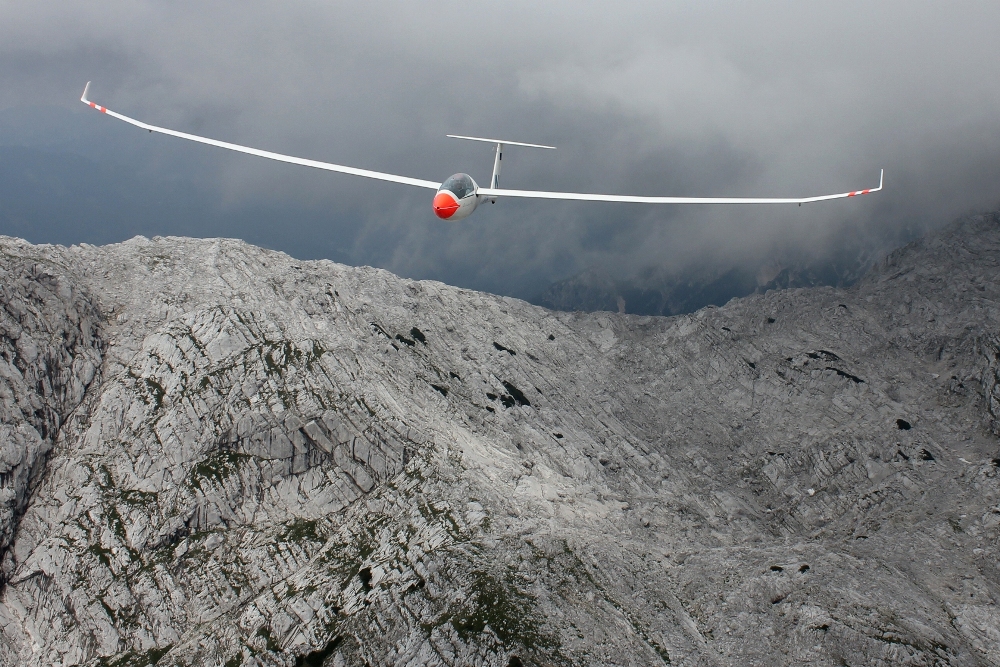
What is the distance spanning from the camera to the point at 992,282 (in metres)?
156

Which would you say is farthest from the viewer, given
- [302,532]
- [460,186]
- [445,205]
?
[302,532]

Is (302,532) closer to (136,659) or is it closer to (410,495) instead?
(410,495)

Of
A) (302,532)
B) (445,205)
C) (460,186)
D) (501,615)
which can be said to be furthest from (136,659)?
(460,186)

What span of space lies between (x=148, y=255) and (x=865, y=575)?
124 metres

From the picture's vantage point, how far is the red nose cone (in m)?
53.7

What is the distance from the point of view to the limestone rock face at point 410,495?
5884 centimetres

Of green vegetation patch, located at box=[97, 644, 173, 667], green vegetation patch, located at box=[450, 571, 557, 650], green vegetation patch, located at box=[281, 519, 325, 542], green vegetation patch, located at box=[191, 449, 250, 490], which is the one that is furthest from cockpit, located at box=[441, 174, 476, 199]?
green vegetation patch, located at box=[97, 644, 173, 667]

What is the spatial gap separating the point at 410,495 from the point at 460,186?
44.0m

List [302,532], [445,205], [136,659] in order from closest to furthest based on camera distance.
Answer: [445,205], [136,659], [302,532]

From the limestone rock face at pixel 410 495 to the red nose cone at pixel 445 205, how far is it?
40.6 meters

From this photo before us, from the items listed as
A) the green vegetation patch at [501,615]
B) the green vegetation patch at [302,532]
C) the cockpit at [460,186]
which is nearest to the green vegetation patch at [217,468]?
the green vegetation patch at [302,532]

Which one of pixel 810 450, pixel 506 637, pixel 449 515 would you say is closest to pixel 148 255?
pixel 449 515

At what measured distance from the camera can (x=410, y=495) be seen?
2995 inches

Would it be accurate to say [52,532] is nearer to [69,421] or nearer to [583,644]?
[69,421]
